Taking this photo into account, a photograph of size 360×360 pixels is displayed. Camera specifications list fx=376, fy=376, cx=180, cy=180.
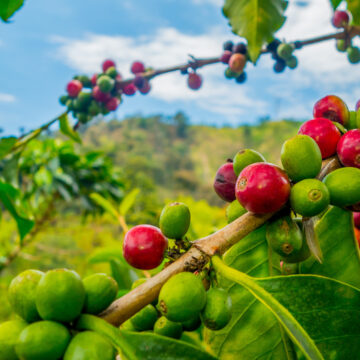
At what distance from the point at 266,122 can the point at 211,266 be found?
96.8 meters

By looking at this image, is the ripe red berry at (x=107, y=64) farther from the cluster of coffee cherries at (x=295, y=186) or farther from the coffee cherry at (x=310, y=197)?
the coffee cherry at (x=310, y=197)

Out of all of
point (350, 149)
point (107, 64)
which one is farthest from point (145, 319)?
point (107, 64)

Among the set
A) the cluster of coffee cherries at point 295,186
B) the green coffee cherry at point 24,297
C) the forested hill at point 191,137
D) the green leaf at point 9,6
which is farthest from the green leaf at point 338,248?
the forested hill at point 191,137

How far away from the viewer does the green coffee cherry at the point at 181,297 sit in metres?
0.66

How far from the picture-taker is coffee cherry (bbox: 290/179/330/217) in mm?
763

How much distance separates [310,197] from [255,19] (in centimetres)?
81

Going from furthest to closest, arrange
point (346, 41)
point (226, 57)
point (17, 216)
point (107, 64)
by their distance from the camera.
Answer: point (107, 64), point (226, 57), point (346, 41), point (17, 216)

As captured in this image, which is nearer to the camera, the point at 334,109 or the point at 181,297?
the point at 181,297

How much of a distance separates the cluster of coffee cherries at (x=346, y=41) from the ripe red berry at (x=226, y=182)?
4.85ft

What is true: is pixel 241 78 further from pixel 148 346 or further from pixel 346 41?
pixel 148 346

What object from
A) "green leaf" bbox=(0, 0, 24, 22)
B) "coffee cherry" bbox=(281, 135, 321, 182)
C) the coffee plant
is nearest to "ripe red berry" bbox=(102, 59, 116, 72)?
"green leaf" bbox=(0, 0, 24, 22)

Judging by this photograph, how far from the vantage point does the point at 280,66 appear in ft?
7.41

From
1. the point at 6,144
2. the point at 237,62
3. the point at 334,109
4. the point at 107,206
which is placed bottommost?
the point at 334,109

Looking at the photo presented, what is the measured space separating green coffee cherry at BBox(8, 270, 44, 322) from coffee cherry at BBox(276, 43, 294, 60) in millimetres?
1852
